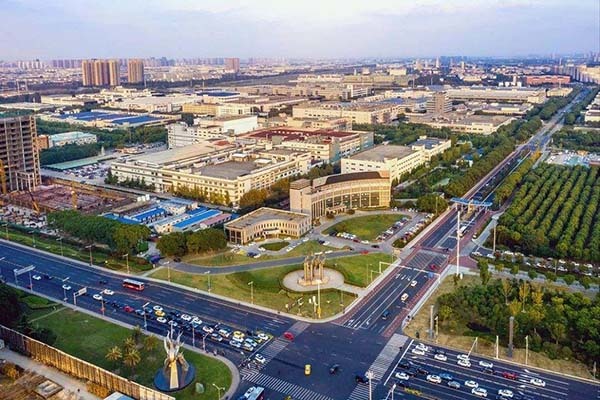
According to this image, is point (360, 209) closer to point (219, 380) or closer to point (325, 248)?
point (325, 248)

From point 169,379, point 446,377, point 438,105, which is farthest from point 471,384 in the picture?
point 438,105

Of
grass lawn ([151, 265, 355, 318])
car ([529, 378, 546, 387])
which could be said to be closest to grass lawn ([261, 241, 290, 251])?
grass lawn ([151, 265, 355, 318])

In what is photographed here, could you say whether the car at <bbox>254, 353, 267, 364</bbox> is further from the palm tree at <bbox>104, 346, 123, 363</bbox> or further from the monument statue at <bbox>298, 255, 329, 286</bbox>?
the monument statue at <bbox>298, 255, 329, 286</bbox>

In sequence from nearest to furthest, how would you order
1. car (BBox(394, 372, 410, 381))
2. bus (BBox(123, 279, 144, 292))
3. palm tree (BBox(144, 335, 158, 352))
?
1. car (BBox(394, 372, 410, 381))
2. palm tree (BBox(144, 335, 158, 352))
3. bus (BBox(123, 279, 144, 292))

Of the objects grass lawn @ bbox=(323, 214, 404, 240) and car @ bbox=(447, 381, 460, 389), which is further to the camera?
grass lawn @ bbox=(323, 214, 404, 240)

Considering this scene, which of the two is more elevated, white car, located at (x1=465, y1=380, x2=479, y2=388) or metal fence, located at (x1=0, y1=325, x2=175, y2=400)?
metal fence, located at (x1=0, y1=325, x2=175, y2=400)
